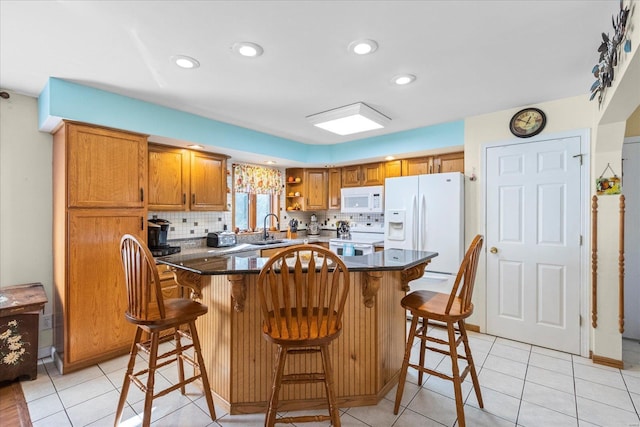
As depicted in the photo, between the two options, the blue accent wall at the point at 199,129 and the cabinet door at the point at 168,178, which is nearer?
the blue accent wall at the point at 199,129

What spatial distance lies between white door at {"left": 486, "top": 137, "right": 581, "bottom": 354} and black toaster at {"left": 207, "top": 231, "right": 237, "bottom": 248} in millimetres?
3186

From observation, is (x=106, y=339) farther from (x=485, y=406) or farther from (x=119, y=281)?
(x=485, y=406)

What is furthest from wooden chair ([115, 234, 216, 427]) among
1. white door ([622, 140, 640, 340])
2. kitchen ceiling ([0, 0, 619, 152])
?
white door ([622, 140, 640, 340])

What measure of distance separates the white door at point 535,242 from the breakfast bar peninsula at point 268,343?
5.36 ft

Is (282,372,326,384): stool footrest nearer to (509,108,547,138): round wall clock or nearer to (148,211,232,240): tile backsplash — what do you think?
(148,211,232,240): tile backsplash

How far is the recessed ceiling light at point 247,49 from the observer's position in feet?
6.40

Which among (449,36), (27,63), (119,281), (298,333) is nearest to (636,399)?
(298,333)

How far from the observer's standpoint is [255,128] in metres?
3.88

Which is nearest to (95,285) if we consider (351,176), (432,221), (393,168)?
(432,221)

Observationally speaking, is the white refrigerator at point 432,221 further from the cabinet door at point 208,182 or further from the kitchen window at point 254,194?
the cabinet door at point 208,182

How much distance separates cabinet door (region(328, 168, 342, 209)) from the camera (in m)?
5.03

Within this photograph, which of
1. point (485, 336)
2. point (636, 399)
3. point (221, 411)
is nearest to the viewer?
point (221, 411)

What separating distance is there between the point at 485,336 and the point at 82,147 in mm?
4360

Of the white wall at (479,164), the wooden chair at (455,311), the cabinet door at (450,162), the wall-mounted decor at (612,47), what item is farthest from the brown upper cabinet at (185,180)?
the wall-mounted decor at (612,47)
